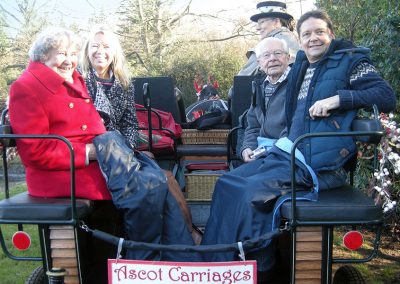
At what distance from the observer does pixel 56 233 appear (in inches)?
96.0

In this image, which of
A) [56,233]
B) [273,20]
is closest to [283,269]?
[56,233]

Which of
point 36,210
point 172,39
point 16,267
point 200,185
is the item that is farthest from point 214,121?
point 172,39

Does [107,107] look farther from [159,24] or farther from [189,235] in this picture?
[159,24]

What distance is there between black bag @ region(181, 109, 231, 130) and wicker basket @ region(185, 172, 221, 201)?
3.66 ft

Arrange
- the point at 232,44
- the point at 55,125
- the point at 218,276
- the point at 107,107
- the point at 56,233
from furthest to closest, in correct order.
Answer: the point at 232,44, the point at 107,107, the point at 55,125, the point at 56,233, the point at 218,276

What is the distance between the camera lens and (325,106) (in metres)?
2.57

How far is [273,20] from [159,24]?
39.6 ft

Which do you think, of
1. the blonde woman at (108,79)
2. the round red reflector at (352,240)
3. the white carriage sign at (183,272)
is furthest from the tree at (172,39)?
the white carriage sign at (183,272)

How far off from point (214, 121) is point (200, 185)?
124cm

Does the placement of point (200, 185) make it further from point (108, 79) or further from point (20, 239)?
point (20, 239)

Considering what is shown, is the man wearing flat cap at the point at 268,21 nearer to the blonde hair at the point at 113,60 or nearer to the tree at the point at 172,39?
the blonde hair at the point at 113,60

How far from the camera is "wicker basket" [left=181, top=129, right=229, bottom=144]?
17.2 ft

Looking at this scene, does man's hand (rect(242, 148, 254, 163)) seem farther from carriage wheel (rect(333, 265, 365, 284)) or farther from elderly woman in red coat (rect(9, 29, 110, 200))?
elderly woman in red coat (rect(9, 29, 110, 200))

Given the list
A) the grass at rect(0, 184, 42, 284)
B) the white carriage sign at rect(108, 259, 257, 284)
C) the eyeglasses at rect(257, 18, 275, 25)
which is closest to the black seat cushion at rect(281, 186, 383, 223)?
the white carriage sign at rect(108, 259, 257, 284)
